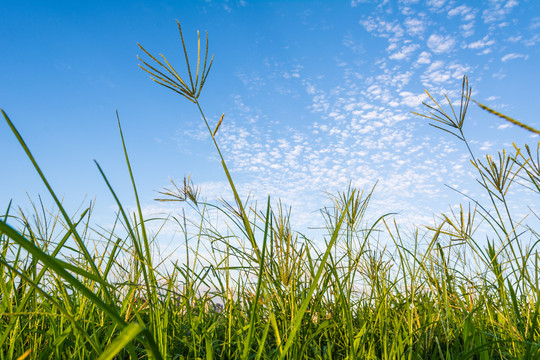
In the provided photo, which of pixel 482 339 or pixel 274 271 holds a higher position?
pixel 274 271

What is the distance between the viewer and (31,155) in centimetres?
64

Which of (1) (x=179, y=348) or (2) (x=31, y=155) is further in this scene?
(1) (x=179, y=348)

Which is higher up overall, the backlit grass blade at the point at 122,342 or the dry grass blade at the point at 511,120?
the dry grass blade at the point at 511,120

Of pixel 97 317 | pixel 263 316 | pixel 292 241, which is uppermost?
pixel 292 241

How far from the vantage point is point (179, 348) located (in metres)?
1.95

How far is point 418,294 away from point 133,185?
2140 millimetres

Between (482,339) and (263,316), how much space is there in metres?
1.28

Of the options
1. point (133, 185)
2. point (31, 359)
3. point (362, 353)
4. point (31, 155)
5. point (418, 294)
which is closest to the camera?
point (31, 155)

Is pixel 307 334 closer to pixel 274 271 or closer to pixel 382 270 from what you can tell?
pixel 274 271

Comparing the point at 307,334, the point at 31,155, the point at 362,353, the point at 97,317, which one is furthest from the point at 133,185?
the point at 97,317

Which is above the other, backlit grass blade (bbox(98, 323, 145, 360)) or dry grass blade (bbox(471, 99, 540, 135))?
dry grass blade (bbox(471, 99, 540, 135))

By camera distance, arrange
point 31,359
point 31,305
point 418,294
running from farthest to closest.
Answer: point 418,294, point 31,305, point 31,359

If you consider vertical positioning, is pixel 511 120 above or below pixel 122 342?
above

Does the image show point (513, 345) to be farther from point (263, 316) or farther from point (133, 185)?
point (133, 185)
